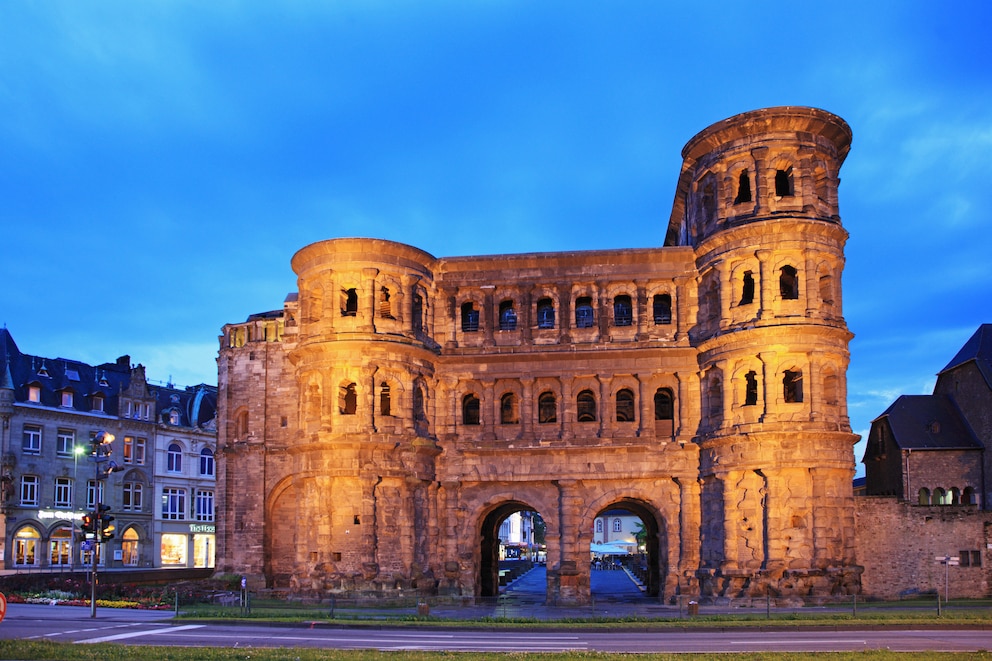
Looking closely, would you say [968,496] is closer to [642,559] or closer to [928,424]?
[928,424]

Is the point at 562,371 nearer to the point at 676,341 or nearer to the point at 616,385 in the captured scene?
the point at 616,385

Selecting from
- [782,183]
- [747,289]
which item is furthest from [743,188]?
[747,289]

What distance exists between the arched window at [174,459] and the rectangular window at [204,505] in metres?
2.97

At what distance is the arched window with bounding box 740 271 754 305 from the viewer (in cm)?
4428

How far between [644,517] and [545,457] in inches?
415

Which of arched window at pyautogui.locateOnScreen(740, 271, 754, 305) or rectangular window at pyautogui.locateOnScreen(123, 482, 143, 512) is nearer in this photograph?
arched window at pyautogui.locateOnScreen(740, 271, 754, 305)

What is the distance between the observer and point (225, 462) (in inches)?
2079

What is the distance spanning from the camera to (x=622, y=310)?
49156 millimetres

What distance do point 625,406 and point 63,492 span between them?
43.2 metres

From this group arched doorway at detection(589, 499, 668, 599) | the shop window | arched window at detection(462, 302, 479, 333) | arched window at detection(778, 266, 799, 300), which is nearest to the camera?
arched window at detection(778, 266, 799, 300)

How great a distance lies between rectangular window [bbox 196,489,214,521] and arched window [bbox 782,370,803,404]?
181ft

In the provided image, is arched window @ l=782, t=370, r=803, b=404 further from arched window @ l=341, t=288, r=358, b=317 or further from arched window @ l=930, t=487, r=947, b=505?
arched window @ l=341, t=288, r=358, b=317

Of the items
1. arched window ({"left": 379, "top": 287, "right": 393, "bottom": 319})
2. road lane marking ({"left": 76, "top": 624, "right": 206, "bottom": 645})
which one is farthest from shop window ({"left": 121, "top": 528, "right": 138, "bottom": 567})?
road lane marking ({"left": 76, "top": 624, "right": 206, "bottom": 645})

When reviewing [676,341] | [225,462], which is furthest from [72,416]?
[676,341]
